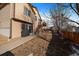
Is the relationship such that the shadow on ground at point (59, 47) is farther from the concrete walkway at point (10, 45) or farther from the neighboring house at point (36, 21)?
the concrete walkway at point (10, 45)

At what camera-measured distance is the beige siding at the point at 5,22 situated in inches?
58.3

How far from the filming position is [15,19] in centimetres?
149

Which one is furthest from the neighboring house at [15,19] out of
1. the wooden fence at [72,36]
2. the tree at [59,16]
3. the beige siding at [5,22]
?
the wooden fence at [72,36]

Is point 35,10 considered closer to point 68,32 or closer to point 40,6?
point 40,6

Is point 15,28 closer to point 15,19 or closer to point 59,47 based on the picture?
point 15,19

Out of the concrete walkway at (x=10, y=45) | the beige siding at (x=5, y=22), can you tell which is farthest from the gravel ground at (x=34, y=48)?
the beige siding at (x=5, y=22)

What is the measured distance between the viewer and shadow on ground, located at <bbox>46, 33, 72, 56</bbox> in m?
1.51

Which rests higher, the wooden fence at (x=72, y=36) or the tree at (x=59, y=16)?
the tree at (x=59, y=16)

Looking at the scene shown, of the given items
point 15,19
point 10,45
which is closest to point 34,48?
point 10,45

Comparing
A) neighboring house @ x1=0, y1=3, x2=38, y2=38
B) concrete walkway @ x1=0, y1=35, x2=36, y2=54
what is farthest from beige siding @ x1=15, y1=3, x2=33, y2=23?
concrete walkway @ x1=0, y1=35, x2=36, y2=54

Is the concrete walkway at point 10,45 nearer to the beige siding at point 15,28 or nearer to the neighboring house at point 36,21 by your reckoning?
the beige siding at point 15,28

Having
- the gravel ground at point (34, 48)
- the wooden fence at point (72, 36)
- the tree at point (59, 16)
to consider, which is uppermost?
the tree at point (59, 16)

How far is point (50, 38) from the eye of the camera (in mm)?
1519

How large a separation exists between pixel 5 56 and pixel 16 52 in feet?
0.38
